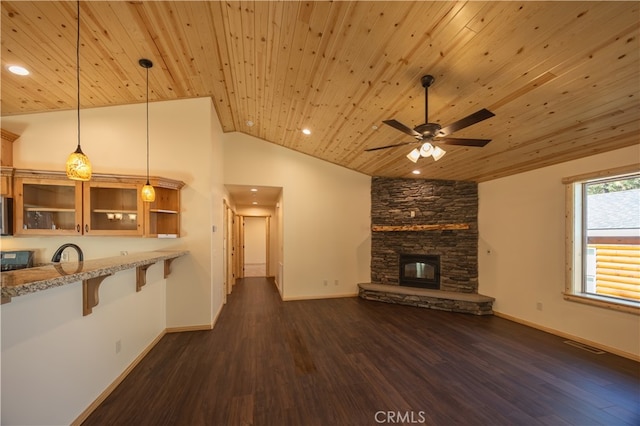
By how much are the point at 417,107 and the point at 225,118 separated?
3.41 m

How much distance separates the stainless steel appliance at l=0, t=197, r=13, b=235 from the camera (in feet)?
10.1

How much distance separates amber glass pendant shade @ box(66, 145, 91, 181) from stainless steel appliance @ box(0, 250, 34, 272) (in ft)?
8.06

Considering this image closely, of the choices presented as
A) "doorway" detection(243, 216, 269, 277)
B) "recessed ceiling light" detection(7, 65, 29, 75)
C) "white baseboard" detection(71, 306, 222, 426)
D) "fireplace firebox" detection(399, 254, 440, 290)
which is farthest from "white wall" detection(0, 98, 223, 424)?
"doorway" detection(243, 216, 269, 277)

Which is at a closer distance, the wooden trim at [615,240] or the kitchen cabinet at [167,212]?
the wooden trim at [615,240]

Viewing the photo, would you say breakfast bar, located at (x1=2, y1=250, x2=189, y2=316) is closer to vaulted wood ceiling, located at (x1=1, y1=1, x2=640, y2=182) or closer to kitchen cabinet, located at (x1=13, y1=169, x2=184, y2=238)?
kitchen cabinet, located at (x1=13, y1=169, x2=184, y2=238)

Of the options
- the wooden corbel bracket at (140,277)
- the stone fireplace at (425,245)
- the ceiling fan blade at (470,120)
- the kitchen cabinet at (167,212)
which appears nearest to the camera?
the ceiling fan blade at (470,120)

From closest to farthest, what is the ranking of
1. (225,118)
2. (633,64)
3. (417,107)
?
(633,64), (417,107), (225,118)

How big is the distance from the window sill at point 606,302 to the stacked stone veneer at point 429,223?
1714mm

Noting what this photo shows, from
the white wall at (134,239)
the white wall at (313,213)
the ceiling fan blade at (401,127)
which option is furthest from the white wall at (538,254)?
the white wall at (134,239)

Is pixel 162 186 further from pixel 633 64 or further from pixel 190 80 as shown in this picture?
pixel 633 64

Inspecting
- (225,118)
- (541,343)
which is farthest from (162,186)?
(541,343)

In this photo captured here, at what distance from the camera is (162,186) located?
3633 millimetres

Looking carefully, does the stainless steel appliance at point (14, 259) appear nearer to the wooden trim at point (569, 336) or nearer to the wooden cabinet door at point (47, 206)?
the wooden cabinet door at point (47, 206)

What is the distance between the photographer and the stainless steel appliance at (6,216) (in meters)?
3.07
